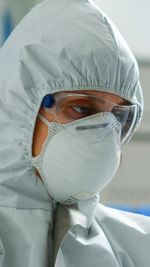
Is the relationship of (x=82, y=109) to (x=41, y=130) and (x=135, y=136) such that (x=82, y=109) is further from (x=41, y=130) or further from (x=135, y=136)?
(x=135, y=136)

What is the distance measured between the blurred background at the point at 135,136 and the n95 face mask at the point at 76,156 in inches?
44.0

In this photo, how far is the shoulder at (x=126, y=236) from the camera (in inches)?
48.1

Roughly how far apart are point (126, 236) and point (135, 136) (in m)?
1.03

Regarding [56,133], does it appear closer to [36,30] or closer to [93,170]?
[93,170]

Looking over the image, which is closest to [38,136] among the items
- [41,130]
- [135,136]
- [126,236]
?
[41,130]

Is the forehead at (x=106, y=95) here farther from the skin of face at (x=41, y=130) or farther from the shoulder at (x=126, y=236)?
the shoulder at (x=126, y=236)

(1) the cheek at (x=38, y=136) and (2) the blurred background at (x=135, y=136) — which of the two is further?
(2) the blurred background at (x=135, y=136)

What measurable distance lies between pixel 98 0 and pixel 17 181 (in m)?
1.38

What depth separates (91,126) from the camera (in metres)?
1.11

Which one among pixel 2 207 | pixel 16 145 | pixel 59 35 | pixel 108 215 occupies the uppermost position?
pixel 59 35

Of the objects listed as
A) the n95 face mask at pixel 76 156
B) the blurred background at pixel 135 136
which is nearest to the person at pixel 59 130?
the n95 face mask at pixel 76 156

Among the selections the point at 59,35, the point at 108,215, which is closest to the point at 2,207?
the point at 108,215

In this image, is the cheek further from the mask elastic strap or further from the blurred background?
the blurred background

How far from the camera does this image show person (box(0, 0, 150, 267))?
3.61ft
